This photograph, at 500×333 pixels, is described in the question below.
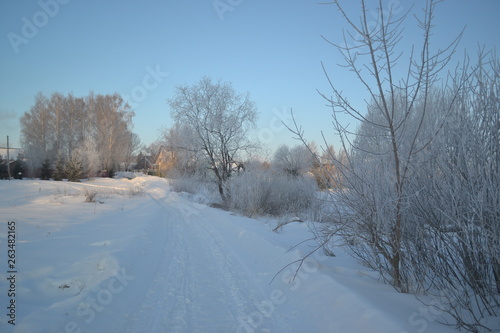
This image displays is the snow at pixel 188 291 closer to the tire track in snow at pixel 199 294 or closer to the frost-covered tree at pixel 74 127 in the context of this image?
the tire track in snow at pixel 199 294

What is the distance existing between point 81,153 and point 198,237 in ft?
120

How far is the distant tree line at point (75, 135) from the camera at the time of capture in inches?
1409

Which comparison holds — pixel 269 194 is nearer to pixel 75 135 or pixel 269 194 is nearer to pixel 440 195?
pixel 440 195

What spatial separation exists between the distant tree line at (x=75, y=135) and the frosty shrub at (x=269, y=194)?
2877cm

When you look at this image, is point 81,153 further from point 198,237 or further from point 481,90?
point 481,90

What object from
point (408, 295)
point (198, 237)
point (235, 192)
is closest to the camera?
point (408, 295)

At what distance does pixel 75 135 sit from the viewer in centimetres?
4416

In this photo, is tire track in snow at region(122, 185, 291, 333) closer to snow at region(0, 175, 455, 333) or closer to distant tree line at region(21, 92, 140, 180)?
snow at region(0, 175, 455, 333)

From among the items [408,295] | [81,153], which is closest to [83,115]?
[81,153]

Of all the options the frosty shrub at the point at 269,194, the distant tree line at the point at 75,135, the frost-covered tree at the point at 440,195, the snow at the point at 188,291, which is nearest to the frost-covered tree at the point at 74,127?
the distant tree line at the point at 75,135

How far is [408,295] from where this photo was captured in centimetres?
321

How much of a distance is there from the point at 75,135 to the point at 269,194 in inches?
1684

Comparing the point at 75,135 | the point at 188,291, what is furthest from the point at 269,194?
the point at 75,135

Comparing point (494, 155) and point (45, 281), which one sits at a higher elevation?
point (494, 155)
